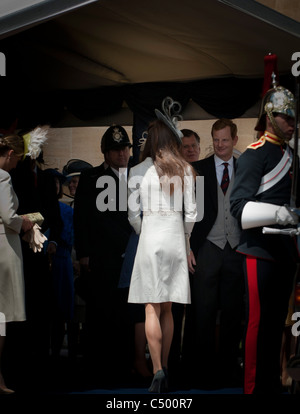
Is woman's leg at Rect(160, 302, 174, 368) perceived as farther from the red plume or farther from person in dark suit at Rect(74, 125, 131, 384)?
the red plume

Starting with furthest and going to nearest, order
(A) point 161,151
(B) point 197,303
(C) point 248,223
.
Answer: (B) point 197,303
(A) point 161,151
(C) point 248,223

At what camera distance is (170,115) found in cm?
722

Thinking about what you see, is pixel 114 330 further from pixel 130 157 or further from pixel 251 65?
pixel 251 65

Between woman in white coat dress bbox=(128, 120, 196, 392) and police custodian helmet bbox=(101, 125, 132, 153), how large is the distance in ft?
3.07

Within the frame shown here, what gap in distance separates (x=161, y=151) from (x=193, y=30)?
1035mm

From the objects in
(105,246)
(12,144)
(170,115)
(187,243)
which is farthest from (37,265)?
(170,115)

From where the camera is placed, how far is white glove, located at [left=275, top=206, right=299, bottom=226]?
5.75 meters

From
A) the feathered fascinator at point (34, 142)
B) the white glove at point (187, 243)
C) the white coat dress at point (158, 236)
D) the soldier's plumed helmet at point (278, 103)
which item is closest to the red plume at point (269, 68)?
the soldier's plumed helmet at point (278, 103)

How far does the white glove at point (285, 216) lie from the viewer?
5.75 m

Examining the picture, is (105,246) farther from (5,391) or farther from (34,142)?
(5,391)

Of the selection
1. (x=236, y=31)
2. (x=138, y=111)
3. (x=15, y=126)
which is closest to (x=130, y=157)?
(x=138, y=111)

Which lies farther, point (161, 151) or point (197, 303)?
point (197, 303)

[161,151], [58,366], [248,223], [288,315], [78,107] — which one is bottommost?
[58,366]

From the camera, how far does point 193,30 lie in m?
6.75
